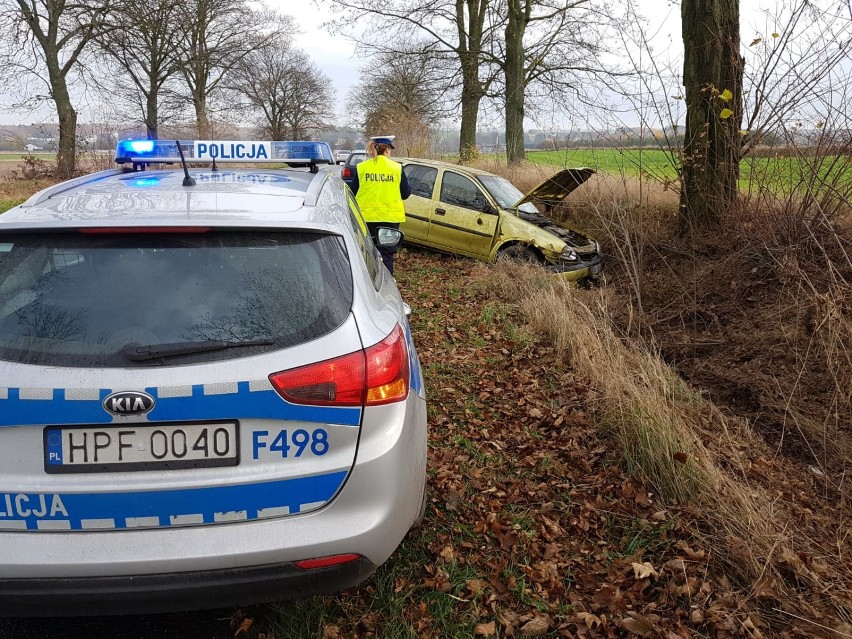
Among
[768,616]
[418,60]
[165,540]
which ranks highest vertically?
[418,60]

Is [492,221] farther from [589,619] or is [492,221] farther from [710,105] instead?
[589,619]

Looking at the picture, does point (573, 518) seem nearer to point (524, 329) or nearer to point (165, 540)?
point (165, 540)

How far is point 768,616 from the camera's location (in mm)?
2531

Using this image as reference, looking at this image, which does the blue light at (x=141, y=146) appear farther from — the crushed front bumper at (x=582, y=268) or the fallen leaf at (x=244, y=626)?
the crushed front bumper at (x=582, y=268)

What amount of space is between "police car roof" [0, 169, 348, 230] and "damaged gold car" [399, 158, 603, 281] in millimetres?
6768

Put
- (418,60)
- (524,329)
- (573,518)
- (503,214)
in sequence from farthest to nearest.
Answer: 1. (418,60)
2. (503,214)
3. (524,329)
4. (573,518)

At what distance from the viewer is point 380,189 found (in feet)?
27.1

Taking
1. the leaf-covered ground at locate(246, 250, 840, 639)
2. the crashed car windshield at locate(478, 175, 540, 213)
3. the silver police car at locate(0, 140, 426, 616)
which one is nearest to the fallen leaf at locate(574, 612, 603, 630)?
the leaf-covered ground at locate(246, 250, 840, 639)

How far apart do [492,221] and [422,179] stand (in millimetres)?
1717

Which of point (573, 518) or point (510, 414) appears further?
point (510, 414)

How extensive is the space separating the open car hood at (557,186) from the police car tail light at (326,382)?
747 cm

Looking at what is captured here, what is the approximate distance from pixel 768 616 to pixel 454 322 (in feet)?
14.5

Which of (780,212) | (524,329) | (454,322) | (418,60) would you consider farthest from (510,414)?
(418,60)

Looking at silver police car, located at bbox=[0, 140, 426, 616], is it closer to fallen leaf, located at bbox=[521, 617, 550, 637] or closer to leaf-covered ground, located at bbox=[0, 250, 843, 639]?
leaf-covered ground, located at bbox=[0, 250, 843, 639]
